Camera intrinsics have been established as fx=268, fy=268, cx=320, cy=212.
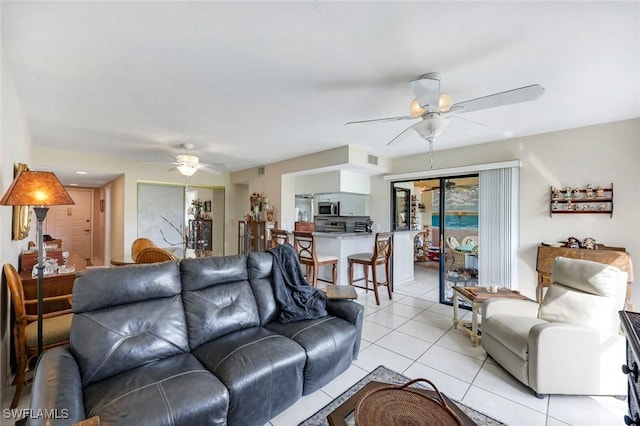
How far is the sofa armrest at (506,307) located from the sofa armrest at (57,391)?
3.12 metres

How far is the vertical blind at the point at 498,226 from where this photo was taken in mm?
3713

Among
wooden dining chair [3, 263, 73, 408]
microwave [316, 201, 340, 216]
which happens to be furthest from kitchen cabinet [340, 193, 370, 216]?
wooden dining chair [3, 263, 73, 408]

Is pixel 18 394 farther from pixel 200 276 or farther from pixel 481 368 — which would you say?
pixel 481 368

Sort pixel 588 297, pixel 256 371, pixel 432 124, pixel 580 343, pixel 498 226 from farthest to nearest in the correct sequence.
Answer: pixel 498 226 → pixel 432 124 → pixel 588 297 → pixel 580 343 → pixel 256 371

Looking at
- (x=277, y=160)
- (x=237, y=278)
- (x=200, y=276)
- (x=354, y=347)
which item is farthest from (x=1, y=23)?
(x=277, y=160)

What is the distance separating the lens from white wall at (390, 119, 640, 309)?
3.00 m

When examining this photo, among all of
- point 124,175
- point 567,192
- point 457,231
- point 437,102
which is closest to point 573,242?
point 567,192

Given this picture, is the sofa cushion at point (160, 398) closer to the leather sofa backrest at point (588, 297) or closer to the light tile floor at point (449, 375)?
the light tile floor at point (449, 375)

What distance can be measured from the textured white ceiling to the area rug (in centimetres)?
241

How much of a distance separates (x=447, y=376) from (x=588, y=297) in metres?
1.27

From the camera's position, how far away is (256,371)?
1.63 m

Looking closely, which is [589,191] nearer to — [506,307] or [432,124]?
[506,307]

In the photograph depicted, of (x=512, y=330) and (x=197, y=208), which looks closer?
(x=512, y=330)

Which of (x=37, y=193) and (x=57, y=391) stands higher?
(x=37, y=193)
